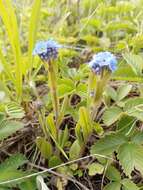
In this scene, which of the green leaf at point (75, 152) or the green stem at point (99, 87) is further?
the green leaf at point (75, 152)

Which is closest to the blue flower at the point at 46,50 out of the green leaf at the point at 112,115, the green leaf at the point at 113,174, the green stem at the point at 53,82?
the green stem at the point at 53,82

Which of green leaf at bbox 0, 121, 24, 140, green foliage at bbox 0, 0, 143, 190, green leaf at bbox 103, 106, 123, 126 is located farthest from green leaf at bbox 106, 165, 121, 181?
green leaf at bbox 0, 121, 24, 140

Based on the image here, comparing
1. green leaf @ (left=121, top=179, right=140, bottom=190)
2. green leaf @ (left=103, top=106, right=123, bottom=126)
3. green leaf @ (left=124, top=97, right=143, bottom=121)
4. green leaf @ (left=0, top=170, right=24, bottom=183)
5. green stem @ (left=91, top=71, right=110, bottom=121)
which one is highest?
green stem @ (left=91, top=71, right=110, bottom=121)

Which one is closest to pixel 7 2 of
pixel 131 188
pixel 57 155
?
pixel 57 155

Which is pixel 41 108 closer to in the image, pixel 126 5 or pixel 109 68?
pixel 109 68

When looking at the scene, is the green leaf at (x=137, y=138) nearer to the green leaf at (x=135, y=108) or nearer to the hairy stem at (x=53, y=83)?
the green leaf at (x=135, y=108)

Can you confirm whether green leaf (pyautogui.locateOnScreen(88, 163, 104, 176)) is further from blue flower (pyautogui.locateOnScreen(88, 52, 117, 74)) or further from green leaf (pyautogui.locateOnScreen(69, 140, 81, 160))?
blue flower (pyautogui.locateOnScreen(88, 52, 117, 74))

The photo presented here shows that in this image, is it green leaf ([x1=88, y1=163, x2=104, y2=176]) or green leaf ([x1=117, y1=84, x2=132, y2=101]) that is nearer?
green leaf ([x1=88, y1=163, x2=104, y2=176])
